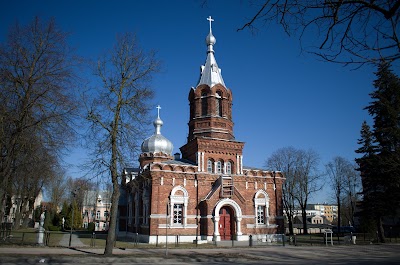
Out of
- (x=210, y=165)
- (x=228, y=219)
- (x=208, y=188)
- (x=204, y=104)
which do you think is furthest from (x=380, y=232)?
(x=204, y=104)

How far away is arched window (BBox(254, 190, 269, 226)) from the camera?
30969 millimetres

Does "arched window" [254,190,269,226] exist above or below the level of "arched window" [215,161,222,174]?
below

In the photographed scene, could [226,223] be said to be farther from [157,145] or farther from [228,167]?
[157,145]

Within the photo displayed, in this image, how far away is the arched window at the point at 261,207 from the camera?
31.0 meters

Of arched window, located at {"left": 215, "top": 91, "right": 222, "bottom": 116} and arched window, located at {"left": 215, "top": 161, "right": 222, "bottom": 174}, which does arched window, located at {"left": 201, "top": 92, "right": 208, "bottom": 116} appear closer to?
arched window, located at {"left": 215, "top": 91, "right": 222, "bottom": 116}

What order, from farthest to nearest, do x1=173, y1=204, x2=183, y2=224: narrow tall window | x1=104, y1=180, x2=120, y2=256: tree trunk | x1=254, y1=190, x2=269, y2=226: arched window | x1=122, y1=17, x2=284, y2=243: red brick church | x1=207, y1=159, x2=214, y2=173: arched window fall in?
A: 1. x1=207, y1=159, x2=214, y2=173: arched window
2. x1=254, y1=190, x2=269, y2=226: arched window
3. x1=173, y1=204, x2=183, y2=224: narrow tall window
4. x1=122, y1=17, x2=284, y2=243: red brick church
5. x1=104, y1=180, x2=120, y2=256: tree trunk

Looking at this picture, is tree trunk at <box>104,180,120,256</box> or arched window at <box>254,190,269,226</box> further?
arched window at <box>254,190,269,226</box>

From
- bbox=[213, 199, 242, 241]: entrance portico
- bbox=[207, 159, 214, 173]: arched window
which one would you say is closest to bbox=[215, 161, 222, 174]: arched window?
bbox=[207, 159, 214, 173]: arched window

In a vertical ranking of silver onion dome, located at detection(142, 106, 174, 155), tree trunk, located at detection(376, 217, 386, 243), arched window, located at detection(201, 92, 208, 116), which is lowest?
tree trunk, located at detection(376, 217, 386, 243)

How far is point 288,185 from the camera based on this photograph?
4619 cm

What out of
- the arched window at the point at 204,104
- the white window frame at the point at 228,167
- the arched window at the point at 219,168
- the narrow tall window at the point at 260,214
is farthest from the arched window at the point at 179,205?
the arched window at the point at 204,104

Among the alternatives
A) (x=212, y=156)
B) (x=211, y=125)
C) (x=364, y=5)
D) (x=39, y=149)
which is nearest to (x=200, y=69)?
(x=211, y=125)

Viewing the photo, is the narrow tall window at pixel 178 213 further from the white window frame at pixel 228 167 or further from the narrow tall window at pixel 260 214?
the narrow tall window at pixel 260 214

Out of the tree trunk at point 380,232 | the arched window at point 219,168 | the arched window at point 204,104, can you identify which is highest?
the arched window at point 204,104
